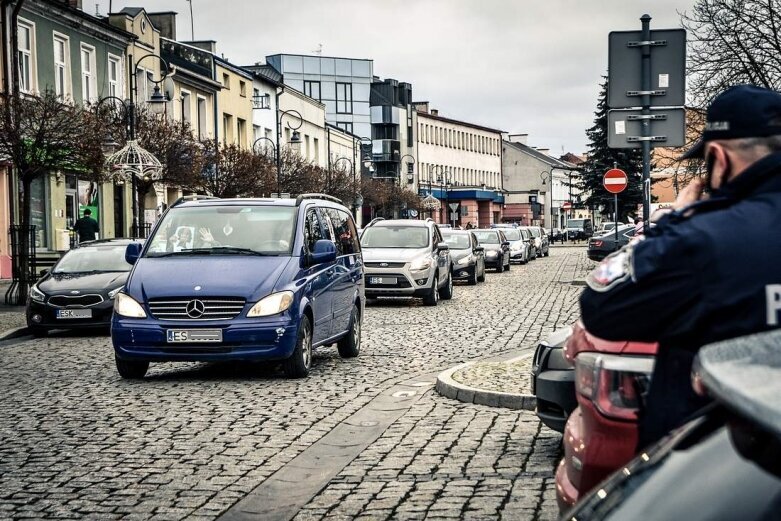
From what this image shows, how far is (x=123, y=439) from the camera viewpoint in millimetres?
8539

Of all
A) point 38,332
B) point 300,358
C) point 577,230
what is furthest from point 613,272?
point 577,230

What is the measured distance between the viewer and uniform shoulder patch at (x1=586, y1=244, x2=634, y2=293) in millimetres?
3086

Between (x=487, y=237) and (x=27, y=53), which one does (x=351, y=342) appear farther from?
(x=487, y=237)

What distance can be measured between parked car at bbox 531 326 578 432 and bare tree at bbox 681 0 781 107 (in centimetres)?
2794

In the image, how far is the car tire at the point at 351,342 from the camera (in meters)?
14.1

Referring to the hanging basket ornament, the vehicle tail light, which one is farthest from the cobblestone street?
the hanging basket ornament

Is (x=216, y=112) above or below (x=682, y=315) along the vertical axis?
above

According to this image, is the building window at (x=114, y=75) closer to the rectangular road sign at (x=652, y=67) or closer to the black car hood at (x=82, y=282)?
the black car hood at (x=82, y=282)

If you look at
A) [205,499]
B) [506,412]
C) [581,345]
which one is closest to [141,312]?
[506,412]

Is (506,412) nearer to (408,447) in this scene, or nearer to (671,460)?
(408,447)

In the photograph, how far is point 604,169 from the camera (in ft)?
294

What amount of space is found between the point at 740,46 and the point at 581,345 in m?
31.2

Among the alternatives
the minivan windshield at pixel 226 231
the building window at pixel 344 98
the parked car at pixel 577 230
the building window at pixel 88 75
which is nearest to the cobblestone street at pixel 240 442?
the minivan windshield at pixel 226 231

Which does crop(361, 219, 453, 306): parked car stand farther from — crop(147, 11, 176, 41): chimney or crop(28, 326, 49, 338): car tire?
crop(147, 11, 176, 41): chimney
